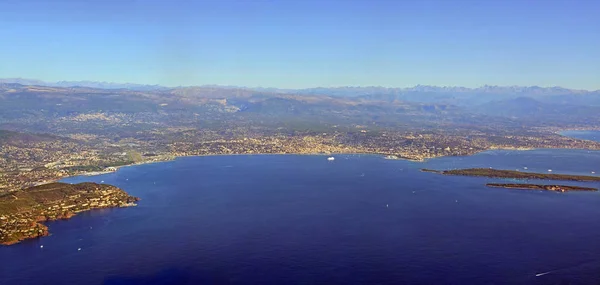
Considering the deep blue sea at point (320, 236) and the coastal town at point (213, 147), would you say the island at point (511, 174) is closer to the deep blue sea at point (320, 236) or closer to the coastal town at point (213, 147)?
the deep blue sea at point (320, 236)

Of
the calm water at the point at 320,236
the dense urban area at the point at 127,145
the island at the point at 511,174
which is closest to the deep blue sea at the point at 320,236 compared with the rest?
the calm water at the point at 320,236

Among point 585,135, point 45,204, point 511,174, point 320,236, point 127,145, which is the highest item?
point 585,135

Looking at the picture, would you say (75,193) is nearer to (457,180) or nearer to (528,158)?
(457,180)

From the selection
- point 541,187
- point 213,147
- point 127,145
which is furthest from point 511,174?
point 127,145

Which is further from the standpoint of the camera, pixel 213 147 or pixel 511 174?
pixel 213 147

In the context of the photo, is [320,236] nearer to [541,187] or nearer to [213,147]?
[541,187]

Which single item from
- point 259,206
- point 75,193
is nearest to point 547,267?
point 259,206

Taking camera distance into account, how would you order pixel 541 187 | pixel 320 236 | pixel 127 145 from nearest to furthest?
pixel 320 236, pixel 541 187, pixel 127 145
